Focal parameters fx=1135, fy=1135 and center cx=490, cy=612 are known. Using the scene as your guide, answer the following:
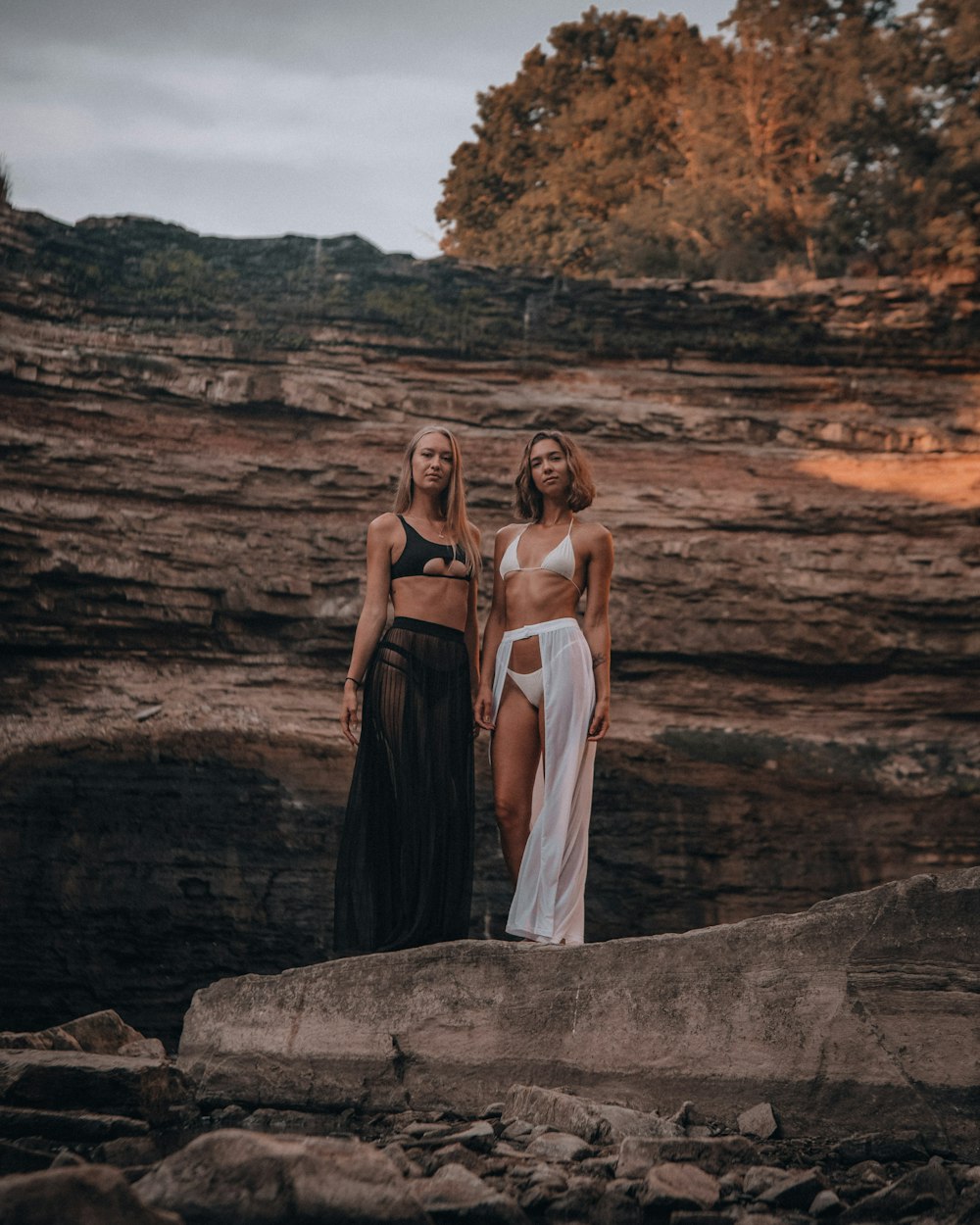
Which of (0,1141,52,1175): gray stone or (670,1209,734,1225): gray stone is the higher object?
(670,1209,734,1225): gray stone

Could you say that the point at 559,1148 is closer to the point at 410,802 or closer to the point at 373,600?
the point at 410,802

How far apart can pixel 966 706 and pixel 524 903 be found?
22.3 ft

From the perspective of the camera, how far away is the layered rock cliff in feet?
27.6

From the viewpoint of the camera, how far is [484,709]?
16.2 ft

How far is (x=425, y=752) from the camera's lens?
480 centimetres

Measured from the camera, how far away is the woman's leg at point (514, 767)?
476 cm

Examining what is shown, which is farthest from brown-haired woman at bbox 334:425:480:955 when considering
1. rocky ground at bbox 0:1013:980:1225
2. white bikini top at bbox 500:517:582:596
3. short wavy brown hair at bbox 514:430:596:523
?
A: rocky ground at bbox 0:1013:980:1225

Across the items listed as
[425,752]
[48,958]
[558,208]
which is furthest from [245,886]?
[558,208]

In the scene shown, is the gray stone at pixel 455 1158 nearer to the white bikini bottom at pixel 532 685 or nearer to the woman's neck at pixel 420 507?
the white bikini bottom at pixel 532 685

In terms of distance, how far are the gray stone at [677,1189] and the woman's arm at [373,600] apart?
7.65 feet

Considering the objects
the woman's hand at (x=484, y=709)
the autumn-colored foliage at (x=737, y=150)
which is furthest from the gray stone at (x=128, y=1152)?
the autumn-colored foliage at (x=737, y=150)

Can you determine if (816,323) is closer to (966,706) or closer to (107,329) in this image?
(966,706)

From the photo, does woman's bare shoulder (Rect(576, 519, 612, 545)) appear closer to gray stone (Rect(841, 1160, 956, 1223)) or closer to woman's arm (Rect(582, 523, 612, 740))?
woman's arm (Rect(582, 523, 612, 740))

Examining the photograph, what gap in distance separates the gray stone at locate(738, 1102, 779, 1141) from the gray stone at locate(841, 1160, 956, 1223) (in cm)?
53
